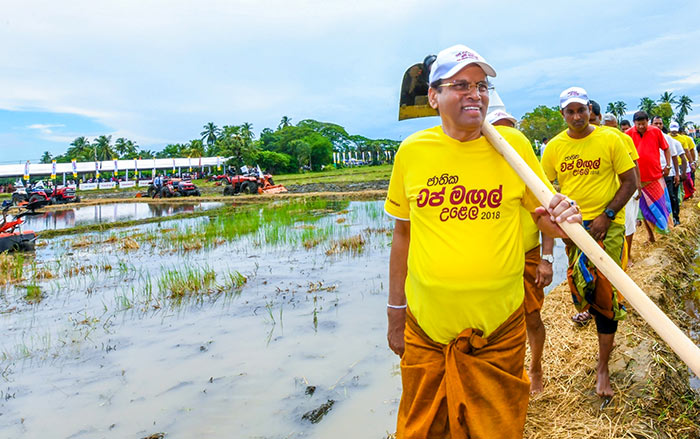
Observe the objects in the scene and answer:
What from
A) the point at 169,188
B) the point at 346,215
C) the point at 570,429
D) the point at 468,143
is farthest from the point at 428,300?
the point at 169,188

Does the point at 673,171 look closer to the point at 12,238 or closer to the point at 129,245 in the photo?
the point at 129,245

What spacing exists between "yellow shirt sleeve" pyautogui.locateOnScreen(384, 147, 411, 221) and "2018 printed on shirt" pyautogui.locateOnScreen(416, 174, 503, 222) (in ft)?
0.57

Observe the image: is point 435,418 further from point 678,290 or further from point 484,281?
point 678,290

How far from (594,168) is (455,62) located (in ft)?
5.55

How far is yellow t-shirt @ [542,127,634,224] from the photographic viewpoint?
2.79 meters

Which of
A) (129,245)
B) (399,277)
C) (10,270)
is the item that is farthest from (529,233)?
(129,245)

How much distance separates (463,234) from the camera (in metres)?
1.55

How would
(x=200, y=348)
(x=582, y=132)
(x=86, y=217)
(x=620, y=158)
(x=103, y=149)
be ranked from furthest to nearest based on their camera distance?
(x=103, y=149)
(x=86, y=217)
(x=200, y=348)
(x=582, y=132)
(x=620, y=158)

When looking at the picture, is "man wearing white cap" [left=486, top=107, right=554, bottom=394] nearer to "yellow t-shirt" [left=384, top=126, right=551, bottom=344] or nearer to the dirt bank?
the dirt bank

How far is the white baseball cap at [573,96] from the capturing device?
2.75 m

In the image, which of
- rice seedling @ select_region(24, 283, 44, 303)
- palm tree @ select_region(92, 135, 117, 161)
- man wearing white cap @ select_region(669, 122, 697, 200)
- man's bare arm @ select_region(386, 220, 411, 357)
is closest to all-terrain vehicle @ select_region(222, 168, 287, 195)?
rice seedling @ select_region(24, 283, 44, 303)

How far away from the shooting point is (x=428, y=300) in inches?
63.4

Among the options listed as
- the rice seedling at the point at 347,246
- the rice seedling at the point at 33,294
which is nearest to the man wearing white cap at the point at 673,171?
the rice seedling at the point at 347,246

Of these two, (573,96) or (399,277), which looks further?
(573,96)
